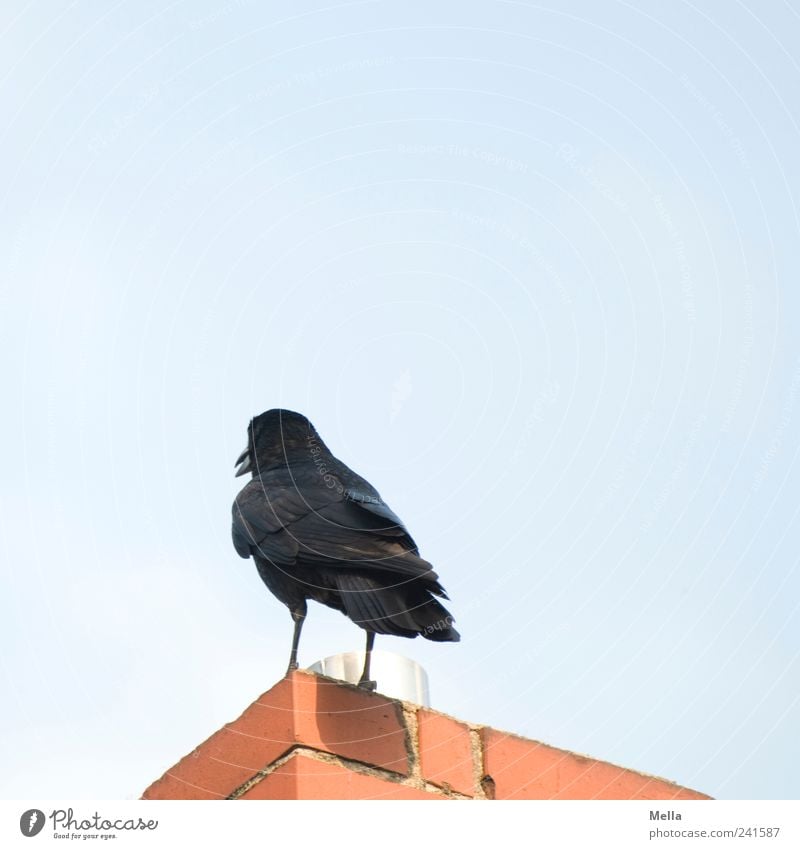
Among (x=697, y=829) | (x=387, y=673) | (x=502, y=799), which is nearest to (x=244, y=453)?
(x=387, y=673)

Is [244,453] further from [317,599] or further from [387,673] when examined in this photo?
[387,673]

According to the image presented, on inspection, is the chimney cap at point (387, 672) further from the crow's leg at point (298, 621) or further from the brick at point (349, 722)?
the crow's leg at point (298, 621)

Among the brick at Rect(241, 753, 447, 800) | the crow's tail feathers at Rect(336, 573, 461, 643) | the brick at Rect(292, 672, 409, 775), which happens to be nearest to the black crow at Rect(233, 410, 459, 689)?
the crow's tail feathers at Rect(336, 573, 461, 643)

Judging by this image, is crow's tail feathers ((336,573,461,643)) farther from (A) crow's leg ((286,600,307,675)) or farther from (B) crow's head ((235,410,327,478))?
(B) crow's head ((235,410,327,478))

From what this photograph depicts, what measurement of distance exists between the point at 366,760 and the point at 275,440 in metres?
2.86

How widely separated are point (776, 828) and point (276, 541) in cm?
239

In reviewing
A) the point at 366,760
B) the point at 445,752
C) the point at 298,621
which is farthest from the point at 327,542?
the point at 366,760

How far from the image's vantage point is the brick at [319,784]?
12.9ft

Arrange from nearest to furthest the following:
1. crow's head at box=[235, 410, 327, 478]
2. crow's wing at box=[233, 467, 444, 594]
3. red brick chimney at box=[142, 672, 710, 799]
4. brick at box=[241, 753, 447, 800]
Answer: brick at box=[241, 753, 447, 800], red brick chimney at box=[142, 672, 710, 799], crow's wing at box=[233, 467, 444, 594], crow's head at box=[235, 410, 327, 478]

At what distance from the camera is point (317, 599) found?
5516 mm

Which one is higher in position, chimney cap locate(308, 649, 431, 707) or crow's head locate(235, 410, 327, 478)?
crow's head locate(235, 410, 327, 478)

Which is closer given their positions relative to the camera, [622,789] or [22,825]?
[22,825]

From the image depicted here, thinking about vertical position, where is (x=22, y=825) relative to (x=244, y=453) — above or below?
below

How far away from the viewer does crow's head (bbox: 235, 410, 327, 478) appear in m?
6.72
